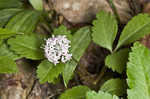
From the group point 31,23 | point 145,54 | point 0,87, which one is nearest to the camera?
point 145,54

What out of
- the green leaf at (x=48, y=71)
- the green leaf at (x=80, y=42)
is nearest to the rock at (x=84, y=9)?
the green leaf at (x=80, y=42)

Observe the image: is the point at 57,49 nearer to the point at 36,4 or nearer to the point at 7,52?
the point at 7,52

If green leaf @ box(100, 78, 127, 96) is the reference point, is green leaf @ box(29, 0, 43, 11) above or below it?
above

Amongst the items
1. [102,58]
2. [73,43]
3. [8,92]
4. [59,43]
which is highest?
[59,43]

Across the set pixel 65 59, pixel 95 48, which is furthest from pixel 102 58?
pixel 65 59

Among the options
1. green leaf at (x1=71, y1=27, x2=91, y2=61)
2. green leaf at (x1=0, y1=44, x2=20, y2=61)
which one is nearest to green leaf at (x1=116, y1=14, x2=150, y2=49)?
green leaf at (x1=71, y1=27, x2=91, y2=61)

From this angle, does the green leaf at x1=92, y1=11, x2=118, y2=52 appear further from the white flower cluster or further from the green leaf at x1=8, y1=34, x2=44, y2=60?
the green leaf at x1=8, y1=34, x2=44, y2=60

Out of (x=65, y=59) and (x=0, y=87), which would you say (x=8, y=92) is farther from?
(x=65, y=59)
